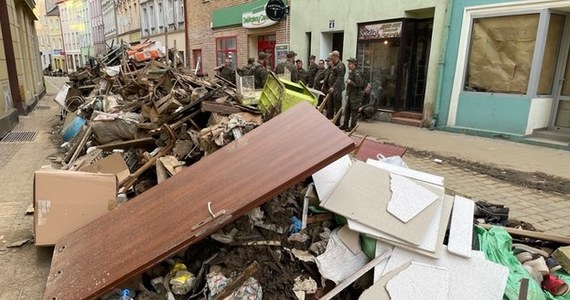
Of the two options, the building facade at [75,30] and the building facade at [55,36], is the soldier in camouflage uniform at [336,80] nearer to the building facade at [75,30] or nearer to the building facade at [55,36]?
the building facade at [75,30]

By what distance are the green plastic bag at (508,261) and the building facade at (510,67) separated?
17.4ft

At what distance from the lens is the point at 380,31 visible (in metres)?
9.74

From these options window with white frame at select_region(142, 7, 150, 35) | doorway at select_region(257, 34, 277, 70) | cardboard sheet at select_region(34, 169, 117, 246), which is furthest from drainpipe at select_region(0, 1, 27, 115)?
window with white frame at select_region(142, 7, 150, 35)

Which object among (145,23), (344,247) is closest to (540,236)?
(344,247)

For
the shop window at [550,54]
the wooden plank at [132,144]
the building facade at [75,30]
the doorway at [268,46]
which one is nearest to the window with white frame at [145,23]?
the doorway at [268,46]

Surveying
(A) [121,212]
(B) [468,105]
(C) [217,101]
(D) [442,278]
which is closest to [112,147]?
(C) [217,101]

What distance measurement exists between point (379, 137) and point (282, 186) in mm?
5750

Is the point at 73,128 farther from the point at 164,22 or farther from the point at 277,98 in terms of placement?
the point at 164,22

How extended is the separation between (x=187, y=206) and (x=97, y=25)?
154 feet

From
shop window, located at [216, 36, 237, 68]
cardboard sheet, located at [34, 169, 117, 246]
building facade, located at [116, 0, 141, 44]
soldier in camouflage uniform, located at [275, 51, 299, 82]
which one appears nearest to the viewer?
cardboard sheet, located at [34, 169, 117, 246]

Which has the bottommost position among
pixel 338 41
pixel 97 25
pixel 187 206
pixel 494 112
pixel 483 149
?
pixel 483 149

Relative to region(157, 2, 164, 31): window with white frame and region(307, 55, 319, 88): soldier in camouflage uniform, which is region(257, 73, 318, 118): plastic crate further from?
region(157, 2, 164, 31): window with white frame

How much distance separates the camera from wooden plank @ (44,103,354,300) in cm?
245

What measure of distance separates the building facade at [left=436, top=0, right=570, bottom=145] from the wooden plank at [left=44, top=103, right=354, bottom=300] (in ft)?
18.6
